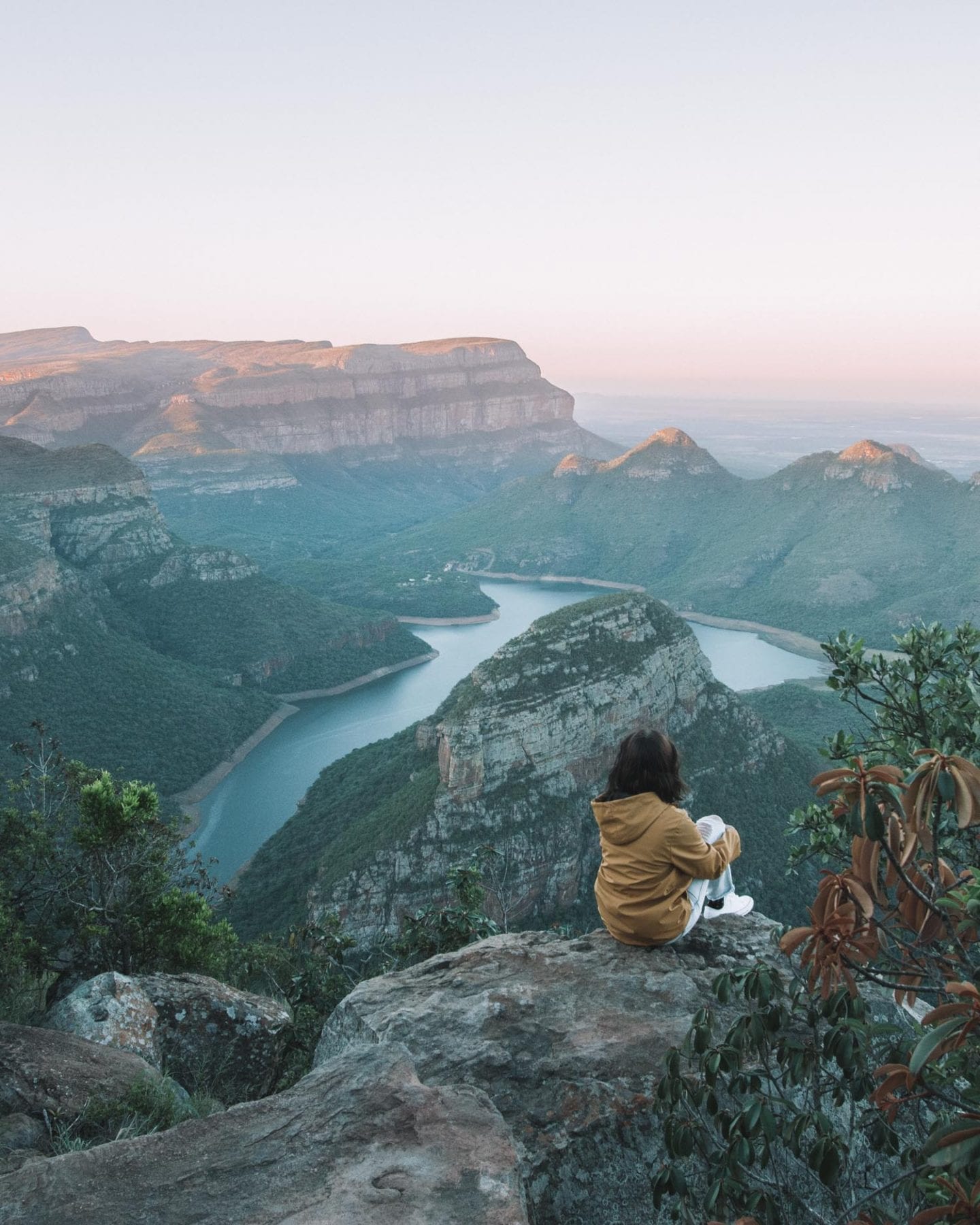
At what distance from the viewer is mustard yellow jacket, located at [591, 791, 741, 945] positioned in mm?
5785

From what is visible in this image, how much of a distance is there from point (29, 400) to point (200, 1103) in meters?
191

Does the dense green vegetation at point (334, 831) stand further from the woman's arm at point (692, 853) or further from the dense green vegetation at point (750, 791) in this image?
the woman's arm at point (692, 853)

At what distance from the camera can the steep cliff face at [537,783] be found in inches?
1302

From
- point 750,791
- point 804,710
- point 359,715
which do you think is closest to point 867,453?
point 804,710

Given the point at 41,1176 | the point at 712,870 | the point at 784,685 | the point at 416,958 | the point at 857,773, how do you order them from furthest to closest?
1. the point at 784,685
2. the point at 416,958
3. the point at 712,870
4. the point at 41,1176
5. the point at 857,773

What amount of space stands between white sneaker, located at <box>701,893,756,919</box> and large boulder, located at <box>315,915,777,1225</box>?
0.11 metres

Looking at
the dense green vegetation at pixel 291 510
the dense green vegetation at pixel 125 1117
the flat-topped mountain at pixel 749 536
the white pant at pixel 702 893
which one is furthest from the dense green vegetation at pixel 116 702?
the flat-topped mountain at pixel 749 536

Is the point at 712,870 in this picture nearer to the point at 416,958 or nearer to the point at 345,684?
the point at 416,958

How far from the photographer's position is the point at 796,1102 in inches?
197

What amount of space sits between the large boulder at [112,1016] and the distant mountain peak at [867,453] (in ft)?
405

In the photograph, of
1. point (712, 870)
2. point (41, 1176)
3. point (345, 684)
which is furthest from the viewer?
point (345, 684)

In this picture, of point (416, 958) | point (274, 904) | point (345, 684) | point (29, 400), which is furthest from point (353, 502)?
point (416, 958)

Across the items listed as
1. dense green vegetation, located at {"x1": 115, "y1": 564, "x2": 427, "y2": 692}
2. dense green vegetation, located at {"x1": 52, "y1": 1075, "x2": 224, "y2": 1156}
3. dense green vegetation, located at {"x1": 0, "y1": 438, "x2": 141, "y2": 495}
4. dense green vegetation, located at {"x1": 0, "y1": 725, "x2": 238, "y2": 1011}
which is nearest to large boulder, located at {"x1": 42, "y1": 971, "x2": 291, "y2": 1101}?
dense green vegetation, located at {"x1": 52, "y1": 1075, "x2": 224, "y2": 1156}

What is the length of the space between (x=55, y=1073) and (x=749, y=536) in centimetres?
12499
